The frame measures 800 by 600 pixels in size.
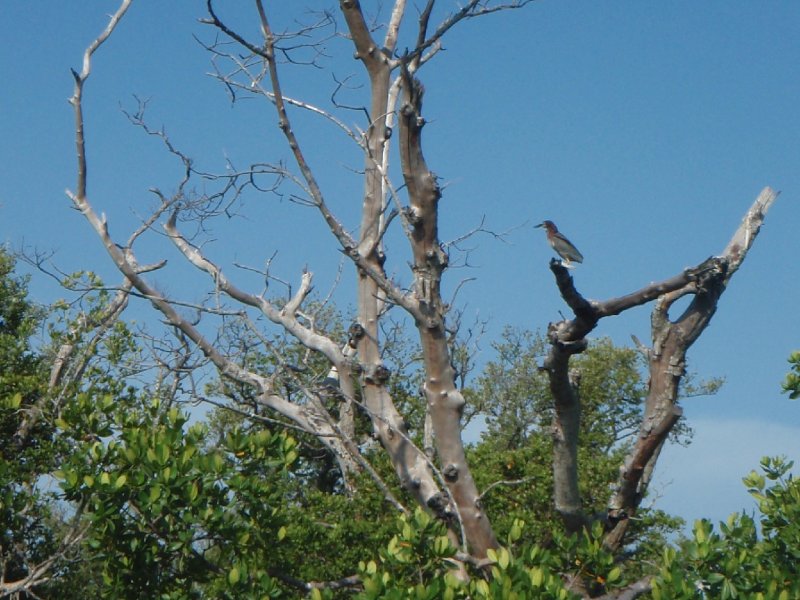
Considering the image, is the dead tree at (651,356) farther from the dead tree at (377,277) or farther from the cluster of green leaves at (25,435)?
the cluster of green leaves at (25,435)

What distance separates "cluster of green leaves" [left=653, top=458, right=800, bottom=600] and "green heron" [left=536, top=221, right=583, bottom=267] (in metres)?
2.10

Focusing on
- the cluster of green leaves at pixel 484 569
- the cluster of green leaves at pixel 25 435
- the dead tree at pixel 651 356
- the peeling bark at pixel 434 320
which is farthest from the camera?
the cluster of green leaves at pixel 25 435

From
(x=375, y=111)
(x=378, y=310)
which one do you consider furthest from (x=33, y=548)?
(x=375, y=111)

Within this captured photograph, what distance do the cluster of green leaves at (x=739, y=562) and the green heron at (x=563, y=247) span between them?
2101mm

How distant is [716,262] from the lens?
7652mm

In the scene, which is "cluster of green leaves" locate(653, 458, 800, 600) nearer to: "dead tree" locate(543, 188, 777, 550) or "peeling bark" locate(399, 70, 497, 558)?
"dead tree" locate(543, 188, 777, 550)

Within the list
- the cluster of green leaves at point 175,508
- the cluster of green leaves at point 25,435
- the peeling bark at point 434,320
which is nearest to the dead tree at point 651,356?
the peeling bark at point 434,320

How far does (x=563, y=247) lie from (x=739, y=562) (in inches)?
99.0

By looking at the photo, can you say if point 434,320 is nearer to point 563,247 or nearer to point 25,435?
point 563,247

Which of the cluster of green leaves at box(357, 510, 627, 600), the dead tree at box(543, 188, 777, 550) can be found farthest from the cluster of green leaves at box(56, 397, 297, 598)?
the dead tree at box(543, 188, 777, 550)

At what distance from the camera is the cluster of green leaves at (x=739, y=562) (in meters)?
7.08

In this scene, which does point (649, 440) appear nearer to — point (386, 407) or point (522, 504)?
point (386, 407)

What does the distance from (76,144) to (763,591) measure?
841 cm

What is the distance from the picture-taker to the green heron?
302 inches
